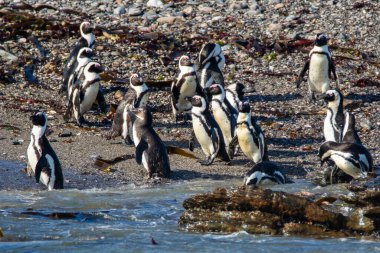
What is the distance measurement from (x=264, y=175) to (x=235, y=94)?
2.79 m

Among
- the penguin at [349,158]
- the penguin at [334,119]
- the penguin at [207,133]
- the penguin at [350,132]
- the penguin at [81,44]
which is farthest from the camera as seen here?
the penguin at [81,44]

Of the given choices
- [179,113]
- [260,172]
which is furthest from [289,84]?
[260,172]

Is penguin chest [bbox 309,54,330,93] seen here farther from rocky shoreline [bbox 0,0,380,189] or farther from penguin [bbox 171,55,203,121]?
penguin [bbox 171,55,203,121]

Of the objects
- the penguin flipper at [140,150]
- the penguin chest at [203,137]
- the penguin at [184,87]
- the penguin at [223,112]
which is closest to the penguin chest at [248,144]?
the penguin chest at [203,137]

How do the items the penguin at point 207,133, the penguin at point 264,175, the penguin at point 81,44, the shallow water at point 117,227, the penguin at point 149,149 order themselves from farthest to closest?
1. the penguin at point 81,44
2. the penguin at point 207,133
3. the penguin at point 149,149
4. the penguin at point 264,175
5. the shallow water at point 117,227

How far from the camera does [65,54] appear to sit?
14695 mm

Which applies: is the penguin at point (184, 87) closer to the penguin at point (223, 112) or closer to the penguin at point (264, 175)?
the penguin at point (223, 112)

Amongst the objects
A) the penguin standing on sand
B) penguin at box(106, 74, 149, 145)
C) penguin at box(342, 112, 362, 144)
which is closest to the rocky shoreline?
penguin at box(106, 74, 149, 145)

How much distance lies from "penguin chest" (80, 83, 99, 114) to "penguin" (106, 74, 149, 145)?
461 millimetres

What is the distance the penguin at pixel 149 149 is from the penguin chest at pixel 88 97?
163 centimetres

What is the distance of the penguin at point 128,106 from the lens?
11461mm

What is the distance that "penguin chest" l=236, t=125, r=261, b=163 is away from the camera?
1084 cm

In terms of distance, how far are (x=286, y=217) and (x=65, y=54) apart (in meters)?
7.40

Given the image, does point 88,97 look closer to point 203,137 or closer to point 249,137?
point 203,137
